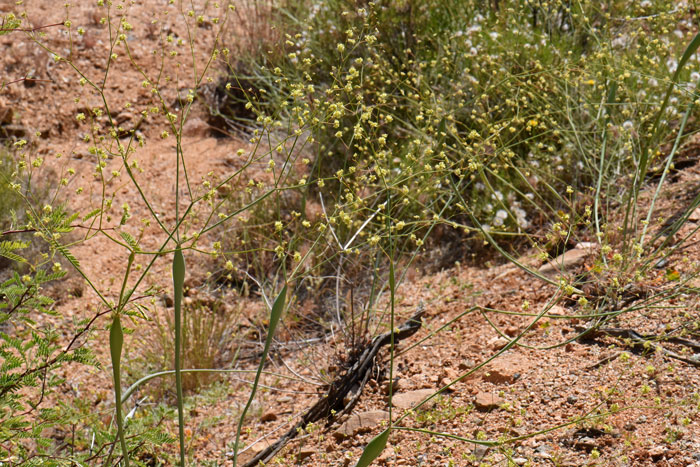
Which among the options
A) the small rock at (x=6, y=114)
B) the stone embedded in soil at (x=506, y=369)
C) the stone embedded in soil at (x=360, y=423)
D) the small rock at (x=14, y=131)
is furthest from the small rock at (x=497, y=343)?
the small rock at (x=6, y=114)

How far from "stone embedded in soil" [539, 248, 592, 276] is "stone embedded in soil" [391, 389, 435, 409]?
2.66ft

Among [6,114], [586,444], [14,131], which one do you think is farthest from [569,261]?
[6,114]

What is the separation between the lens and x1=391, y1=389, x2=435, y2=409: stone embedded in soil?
2.51 meters

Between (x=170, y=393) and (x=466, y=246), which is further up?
A: (x=466, y=246)

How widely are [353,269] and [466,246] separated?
590mm

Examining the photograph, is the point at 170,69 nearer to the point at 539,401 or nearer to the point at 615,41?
the point at 615,41

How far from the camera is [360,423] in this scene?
250 centimetres

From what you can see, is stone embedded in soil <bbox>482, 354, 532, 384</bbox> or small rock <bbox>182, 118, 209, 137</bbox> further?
small rock <bbox>182, 118, 209, 137</bbox>

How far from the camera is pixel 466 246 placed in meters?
3.62

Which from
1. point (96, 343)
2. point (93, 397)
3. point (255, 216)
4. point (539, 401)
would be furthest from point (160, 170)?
point (539, 401)

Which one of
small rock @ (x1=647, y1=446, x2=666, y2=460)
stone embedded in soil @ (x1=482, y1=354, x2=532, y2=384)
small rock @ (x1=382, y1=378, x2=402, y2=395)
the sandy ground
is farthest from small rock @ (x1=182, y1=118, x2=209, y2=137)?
small rock @ (x1=647, y1=446, x2=666, y2=460)

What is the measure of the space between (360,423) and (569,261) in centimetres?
118

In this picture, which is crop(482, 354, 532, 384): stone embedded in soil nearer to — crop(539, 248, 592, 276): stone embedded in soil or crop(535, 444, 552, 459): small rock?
crop(535, 444, 552, 459): small rock

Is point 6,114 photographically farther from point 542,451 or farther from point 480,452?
point 542,451
